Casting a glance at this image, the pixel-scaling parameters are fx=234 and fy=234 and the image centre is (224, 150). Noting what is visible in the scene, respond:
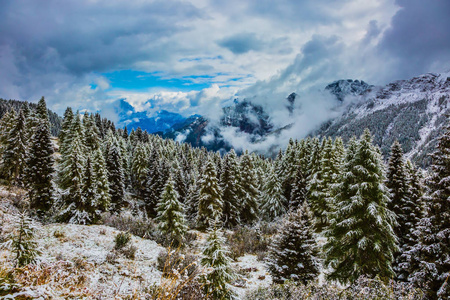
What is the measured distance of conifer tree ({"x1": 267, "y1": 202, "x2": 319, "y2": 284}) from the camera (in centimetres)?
1470

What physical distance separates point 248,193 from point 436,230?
92.4ft

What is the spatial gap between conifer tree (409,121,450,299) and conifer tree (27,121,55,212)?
31934 millimetres

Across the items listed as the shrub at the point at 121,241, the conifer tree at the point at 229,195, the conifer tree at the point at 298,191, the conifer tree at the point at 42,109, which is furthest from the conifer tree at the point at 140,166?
the shrub at the point at 121,241

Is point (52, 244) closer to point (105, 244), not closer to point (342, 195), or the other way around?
point (105, 244)

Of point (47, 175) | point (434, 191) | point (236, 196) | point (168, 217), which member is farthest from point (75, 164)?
Result: point (434, 191)

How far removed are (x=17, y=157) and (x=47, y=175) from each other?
13.9 metres

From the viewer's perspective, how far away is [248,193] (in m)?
38.8

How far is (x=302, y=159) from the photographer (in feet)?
141

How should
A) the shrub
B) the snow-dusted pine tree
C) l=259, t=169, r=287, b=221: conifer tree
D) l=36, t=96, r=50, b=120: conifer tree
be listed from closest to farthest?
the shrub, the snow-dusted pine tree, l=259, t=169, r=287, b=221: conifer tree, l=36, t=96, r=50, b=120: conifer tree

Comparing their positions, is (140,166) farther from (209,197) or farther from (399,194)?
(399,194)

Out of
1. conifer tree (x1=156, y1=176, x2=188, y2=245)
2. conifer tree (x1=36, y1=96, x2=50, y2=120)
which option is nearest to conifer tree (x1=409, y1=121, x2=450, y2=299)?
conifer tree (x1=156, y1=176, x2=188, y2=245)

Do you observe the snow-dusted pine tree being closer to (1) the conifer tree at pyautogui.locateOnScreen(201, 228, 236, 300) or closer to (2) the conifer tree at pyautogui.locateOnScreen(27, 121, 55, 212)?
(1) the conifer tree at pyautogui.locateOnScreen(201, 228, 236, 300)

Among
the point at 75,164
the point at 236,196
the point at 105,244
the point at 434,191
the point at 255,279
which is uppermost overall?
the point at 75,164

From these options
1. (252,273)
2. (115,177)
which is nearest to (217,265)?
(252,273)
